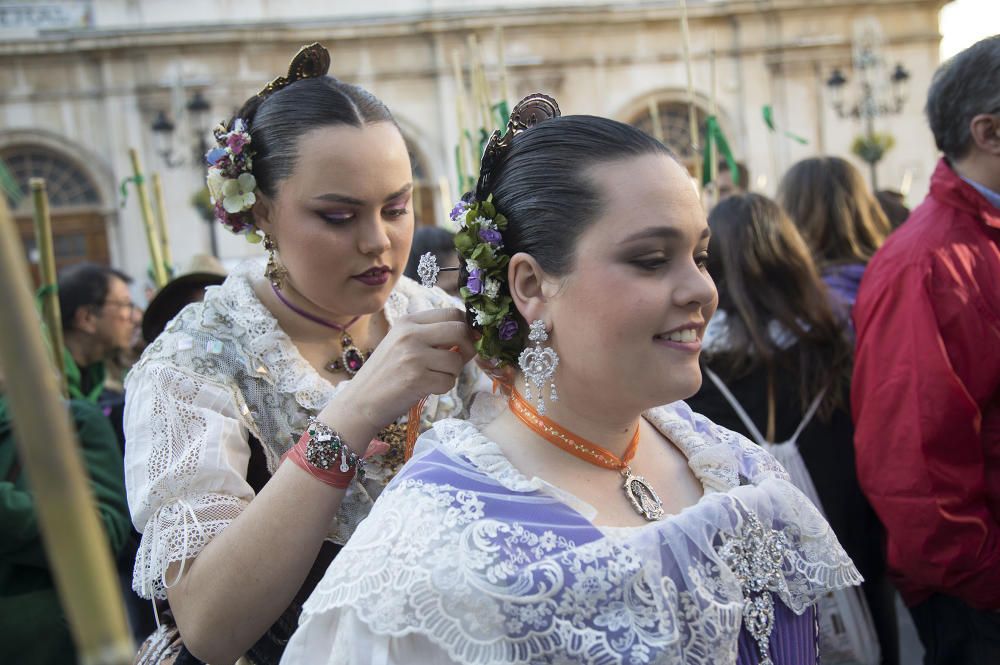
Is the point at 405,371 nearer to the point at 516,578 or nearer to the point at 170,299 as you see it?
the point at 516,578

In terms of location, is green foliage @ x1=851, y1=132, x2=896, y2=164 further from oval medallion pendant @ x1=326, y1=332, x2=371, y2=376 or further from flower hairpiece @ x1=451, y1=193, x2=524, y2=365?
flower hairpiece @ x1=451, y1=193, x2=524, y2=365

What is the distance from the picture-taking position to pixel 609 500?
1.54 m

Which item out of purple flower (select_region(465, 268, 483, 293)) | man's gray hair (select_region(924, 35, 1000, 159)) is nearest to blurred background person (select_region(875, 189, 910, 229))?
man's gray hair (select_region(924, 35, 1000, 159))

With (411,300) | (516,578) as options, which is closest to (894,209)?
(411,300)

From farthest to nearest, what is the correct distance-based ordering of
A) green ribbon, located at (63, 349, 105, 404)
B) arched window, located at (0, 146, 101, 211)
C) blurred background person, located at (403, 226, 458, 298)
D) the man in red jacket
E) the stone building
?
arched window, located at (0, 146, 101, 211), the stone building, blurred background person, located at (403, 226, 458, 298), green ribbon, located at (63, 349, 105, 404), the man in red jacket

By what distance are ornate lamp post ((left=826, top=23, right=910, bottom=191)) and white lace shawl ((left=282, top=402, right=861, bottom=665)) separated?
13279 mm

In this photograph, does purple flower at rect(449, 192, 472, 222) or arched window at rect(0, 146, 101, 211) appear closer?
purple flower at rect(449, 192, 472, 222)

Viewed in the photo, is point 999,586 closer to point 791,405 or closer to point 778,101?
point 791,405

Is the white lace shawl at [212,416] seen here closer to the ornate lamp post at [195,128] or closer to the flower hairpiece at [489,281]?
the flower hairpiece at [489,281]

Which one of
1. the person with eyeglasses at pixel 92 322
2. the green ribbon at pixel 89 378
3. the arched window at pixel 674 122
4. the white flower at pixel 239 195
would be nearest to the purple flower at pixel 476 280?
the white flower at pixel 239 195

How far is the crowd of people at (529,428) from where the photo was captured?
1372 millimetres

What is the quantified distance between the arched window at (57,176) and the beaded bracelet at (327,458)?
1697 centimetres

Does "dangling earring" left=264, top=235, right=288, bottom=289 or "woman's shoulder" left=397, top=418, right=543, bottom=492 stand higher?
"dangling earring" left=264, top=235, right=288, bottom=289

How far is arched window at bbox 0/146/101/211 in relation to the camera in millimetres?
16547
